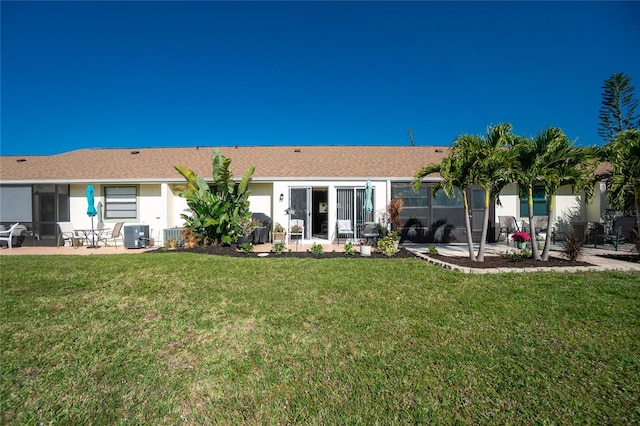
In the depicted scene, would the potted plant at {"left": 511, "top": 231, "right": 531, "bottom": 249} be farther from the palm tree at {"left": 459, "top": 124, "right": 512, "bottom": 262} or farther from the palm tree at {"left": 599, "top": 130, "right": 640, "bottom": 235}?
the palm tree at {"left": 459, "top": 124, "right": 512, "bottom": 262}

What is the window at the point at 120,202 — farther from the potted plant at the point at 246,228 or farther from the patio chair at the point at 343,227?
the patio chair at the point at 343,227

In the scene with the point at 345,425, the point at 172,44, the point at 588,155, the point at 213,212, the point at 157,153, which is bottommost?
the point at 345,425

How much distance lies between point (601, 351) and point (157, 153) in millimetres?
20784

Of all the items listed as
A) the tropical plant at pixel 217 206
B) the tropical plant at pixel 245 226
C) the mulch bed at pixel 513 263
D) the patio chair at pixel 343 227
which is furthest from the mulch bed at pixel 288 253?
the patio chair at pixel 343 227

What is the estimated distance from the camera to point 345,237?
14188 millimetres

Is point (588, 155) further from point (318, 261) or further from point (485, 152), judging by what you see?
point (318, 261)

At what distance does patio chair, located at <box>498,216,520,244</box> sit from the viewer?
1364 centimetres

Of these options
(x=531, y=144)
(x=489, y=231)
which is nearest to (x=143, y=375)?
(x=531, y=144)

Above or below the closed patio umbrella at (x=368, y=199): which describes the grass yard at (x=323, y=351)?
below

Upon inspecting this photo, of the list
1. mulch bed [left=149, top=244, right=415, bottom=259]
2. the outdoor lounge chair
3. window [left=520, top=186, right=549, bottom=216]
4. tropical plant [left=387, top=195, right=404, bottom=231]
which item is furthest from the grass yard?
window [left=520, top=186, right=549, bottom=216]

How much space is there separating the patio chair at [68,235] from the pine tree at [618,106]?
34648mm

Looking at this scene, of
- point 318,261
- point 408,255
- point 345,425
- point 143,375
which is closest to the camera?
point 345,425

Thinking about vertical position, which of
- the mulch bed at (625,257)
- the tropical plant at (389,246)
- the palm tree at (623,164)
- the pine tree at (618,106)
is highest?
the pine tree at (618,106)

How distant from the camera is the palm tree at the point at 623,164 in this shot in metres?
8.43
